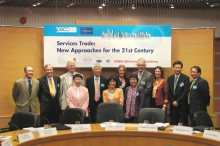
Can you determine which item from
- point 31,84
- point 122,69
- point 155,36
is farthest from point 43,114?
point 155,36

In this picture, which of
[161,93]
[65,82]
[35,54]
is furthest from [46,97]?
[161,93]

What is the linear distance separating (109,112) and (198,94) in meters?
1.81

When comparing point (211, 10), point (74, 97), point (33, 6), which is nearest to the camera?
point (74, 97)

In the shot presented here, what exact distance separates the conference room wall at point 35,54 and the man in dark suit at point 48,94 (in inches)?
25.2

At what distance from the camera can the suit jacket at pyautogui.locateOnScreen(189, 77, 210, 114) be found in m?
6.32

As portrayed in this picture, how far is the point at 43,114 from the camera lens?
21.5ft

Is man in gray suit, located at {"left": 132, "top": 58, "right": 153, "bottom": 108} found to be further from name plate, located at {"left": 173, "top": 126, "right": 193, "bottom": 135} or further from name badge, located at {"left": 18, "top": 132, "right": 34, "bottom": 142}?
name badge, located at {"left": 18, "top": 132, "right": 34, "bottom": 142}

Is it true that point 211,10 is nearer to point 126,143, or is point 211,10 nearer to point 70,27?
point 70,27

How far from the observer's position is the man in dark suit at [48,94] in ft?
21.4

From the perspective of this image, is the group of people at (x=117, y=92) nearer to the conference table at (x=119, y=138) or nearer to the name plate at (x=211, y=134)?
the conference table at (x=119, y=138)

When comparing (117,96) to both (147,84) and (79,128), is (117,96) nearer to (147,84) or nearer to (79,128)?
(147,84)

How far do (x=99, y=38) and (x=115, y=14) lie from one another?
1.49 m

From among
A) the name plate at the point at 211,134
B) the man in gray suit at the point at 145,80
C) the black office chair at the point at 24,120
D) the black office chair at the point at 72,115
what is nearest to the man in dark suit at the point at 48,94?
the black office chair at the point at 72,115

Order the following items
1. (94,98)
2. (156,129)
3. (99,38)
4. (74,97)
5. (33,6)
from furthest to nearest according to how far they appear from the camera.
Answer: (33,6) < (99,38) < (94,98) < (74,97) < (156,129)
